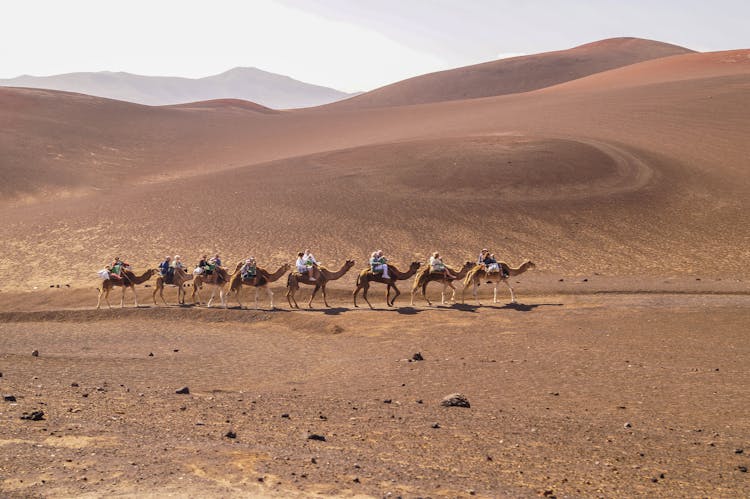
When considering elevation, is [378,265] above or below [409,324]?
above

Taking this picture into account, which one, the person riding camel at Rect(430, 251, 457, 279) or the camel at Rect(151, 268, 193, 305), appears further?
the camel at Rect(151, 268, 193, 305)

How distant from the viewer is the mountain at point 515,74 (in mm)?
129625

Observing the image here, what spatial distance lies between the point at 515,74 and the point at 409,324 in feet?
393

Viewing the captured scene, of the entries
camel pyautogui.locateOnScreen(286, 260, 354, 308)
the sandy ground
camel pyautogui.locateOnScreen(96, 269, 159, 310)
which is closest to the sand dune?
camel pyautogui.locateOnScreen(96, 269, 159, 310)

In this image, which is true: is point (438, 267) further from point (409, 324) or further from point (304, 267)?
point (304, 267)

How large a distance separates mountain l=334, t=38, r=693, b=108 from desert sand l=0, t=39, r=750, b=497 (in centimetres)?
6743

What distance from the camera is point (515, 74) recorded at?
135000 mm

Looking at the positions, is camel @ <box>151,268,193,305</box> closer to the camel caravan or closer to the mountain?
the camel caravan

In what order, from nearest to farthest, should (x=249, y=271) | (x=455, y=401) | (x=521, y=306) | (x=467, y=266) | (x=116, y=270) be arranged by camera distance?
1. (x=455, y=401)
2. (x=521, y=306)
3. (x=249, y=271)
4. (x=116, y=270)
5. (x=467, y=266)

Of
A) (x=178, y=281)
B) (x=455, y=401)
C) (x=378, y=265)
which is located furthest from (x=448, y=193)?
(x=455, y=401)

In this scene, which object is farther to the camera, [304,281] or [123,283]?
[123,283]

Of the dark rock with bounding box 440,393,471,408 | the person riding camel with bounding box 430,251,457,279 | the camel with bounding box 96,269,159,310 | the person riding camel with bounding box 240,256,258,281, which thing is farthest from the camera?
the camel with bounding box 96,269,159,310

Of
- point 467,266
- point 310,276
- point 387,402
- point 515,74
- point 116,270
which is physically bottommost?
point 387,402

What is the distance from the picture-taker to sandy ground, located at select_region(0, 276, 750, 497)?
31.5ft
